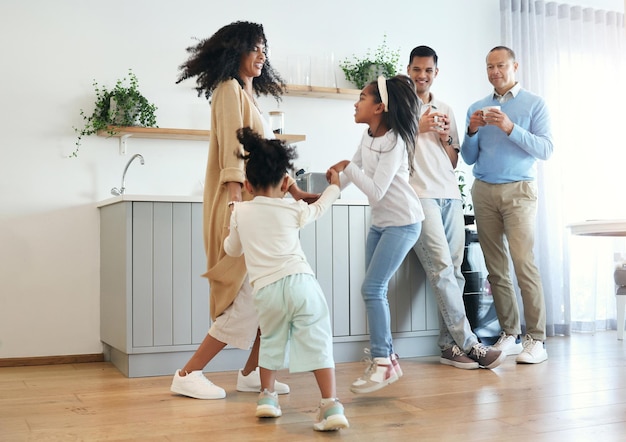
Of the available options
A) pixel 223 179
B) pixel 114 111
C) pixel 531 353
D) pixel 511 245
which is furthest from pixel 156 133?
pixel 531 353

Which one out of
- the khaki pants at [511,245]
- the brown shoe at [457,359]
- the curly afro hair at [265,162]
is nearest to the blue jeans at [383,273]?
the curly afro hair at [265,162]

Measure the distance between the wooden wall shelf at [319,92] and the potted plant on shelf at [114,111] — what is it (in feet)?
2.77

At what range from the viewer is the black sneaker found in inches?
135

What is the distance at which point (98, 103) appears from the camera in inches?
160

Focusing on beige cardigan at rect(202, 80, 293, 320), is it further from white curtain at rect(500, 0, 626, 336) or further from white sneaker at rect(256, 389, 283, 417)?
white curtain at rect(500, 0, 626, 336)

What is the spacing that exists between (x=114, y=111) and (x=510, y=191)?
2.06 m

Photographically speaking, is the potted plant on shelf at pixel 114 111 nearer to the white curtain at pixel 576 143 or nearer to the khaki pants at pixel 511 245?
the khaki pants at pixel 511 245

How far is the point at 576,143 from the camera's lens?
514 centimetres

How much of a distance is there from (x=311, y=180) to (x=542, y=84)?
6.42 ft

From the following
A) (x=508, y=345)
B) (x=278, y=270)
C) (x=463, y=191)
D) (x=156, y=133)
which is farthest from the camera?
(x=463, y=191)

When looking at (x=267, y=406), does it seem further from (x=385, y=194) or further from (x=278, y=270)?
(x=385, y=194)

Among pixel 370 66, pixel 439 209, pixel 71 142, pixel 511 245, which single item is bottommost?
pixel 511 245

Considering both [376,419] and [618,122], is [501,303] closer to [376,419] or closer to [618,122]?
[376,419]

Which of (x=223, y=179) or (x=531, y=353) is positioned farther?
(x=531, y=353)
